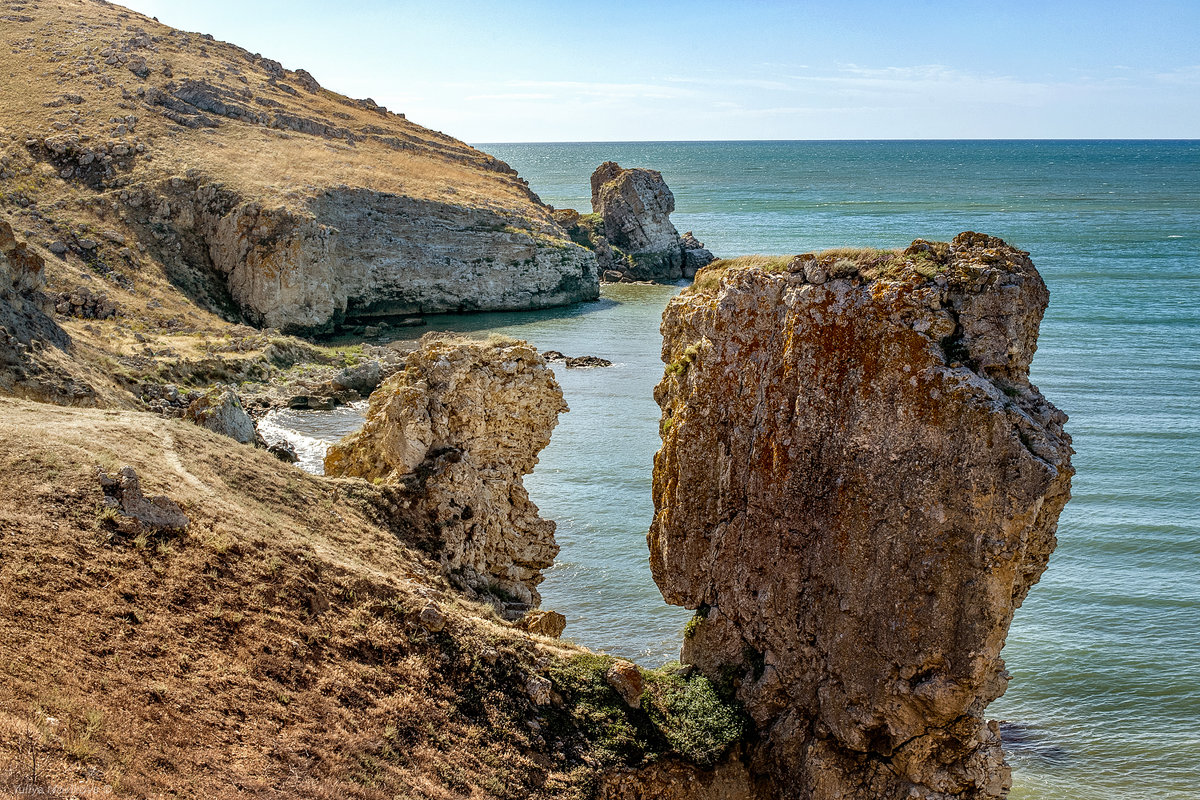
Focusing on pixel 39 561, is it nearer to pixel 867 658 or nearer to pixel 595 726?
pixel 595 726

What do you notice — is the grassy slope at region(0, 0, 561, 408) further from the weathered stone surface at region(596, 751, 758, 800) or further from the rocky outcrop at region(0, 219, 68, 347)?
the weathered stone surface at region(596, 751, 758, 800)

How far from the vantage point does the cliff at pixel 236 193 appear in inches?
2036

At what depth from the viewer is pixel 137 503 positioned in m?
12.5

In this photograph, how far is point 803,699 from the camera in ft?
43.5

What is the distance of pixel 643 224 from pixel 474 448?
230ft

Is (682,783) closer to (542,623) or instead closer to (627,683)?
(627,683)

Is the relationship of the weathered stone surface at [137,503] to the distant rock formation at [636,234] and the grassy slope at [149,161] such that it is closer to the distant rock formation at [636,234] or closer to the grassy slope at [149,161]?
the grassy slope at [149,161]

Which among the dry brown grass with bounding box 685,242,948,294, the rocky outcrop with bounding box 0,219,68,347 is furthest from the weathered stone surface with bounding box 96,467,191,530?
the rocky outcrop with bounding box 0,219,68,347

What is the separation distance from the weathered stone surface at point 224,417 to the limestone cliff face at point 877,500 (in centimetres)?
1210

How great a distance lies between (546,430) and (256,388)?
25.9m

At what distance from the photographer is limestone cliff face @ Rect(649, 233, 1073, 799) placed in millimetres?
11586

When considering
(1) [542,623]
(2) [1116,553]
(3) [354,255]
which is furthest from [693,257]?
(1) [542,623]

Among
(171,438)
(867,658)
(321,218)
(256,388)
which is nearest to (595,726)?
(867,658)

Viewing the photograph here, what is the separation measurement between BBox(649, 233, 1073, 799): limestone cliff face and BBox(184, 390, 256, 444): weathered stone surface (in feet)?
39.7
